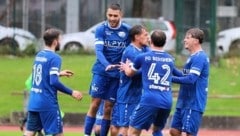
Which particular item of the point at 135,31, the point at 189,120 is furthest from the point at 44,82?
the point at 189,120

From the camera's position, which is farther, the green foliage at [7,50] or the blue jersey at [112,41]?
the green foliage at [7,50]

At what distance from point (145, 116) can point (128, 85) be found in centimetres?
102

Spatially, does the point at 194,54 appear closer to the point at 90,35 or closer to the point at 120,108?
the point at 120,108

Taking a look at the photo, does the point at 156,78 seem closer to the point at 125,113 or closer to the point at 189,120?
the point at 189,120

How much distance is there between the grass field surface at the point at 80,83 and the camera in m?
22.6

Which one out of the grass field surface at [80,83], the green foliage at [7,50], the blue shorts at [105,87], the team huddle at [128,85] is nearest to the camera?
the team huddle at [128,85]

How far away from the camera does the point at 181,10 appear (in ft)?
99.0

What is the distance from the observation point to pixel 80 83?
25672mm

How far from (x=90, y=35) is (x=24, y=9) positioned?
3.91 m

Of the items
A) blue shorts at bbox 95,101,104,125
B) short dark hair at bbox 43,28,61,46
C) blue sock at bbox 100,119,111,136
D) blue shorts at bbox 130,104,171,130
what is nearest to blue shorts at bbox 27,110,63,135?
short dark hair at bbox 43,28,61,46

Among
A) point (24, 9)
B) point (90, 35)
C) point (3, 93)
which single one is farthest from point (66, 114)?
point (24, 9)

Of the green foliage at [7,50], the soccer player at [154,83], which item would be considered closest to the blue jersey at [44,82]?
the soccer player at [154,83]

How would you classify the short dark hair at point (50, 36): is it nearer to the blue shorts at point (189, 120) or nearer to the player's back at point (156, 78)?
the player's back at point (156, 78)

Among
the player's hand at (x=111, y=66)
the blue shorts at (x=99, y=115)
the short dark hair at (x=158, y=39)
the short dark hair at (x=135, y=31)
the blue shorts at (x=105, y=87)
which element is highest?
the short dark hair at (x=135, y=31)
